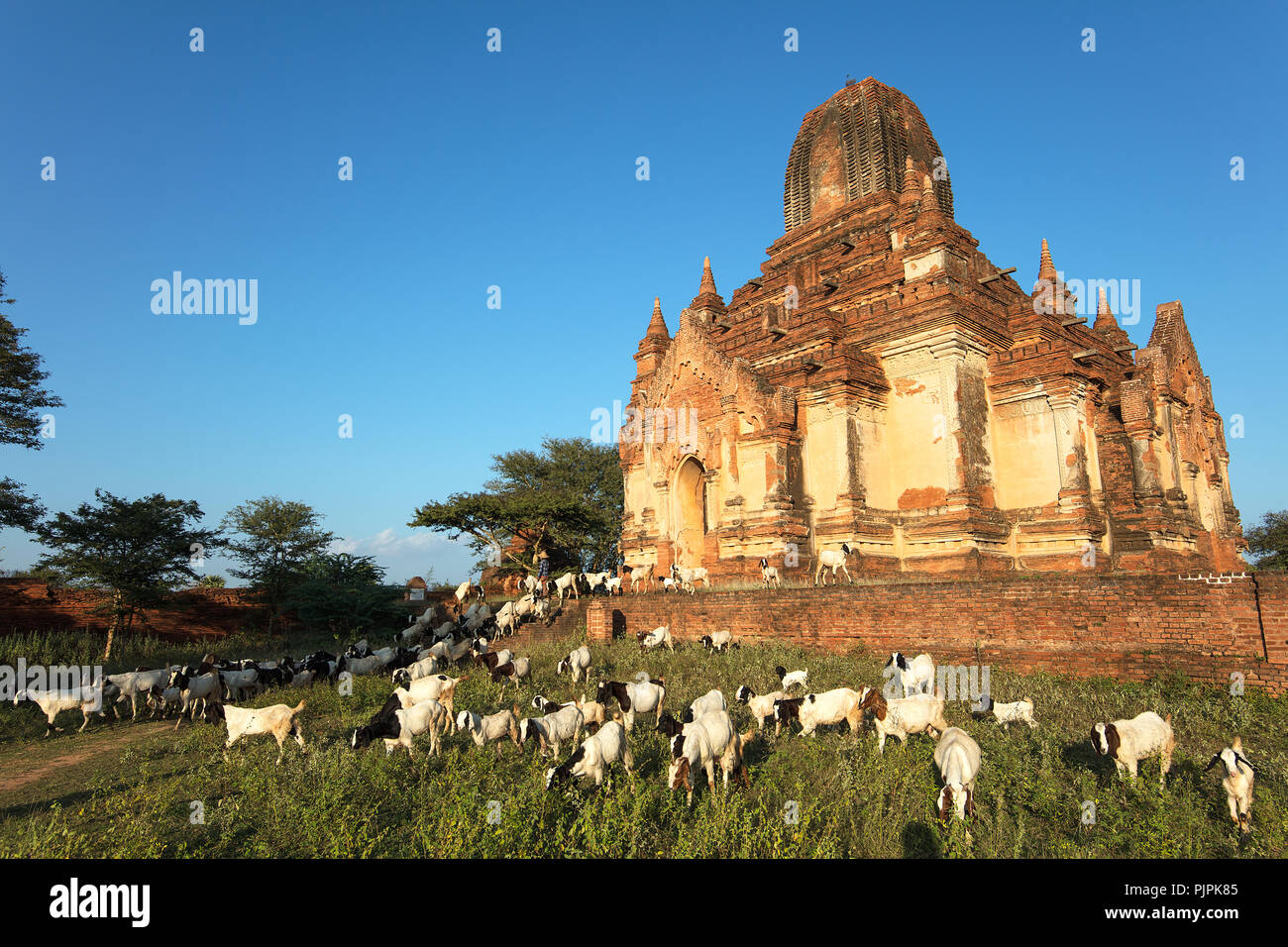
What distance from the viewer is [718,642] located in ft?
49.6

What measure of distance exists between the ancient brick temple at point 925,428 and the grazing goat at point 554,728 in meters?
10.9

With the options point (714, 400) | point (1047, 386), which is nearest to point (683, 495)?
point (714, 400)

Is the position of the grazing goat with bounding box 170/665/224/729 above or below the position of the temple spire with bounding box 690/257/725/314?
below

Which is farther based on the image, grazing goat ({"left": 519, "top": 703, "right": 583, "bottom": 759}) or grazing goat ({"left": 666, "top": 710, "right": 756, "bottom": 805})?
grazing goat ({"left": 519, "top": 703, "right": 583, "bottom": 759})

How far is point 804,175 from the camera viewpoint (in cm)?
2662

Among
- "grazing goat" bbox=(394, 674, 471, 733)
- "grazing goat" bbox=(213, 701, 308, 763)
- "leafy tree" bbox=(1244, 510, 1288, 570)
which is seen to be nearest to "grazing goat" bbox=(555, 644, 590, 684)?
"grazing goat" bbox=(394, 674, 471, 733)

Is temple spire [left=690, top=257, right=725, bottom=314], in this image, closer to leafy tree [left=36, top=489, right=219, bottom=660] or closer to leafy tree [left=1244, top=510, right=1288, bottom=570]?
leafy tree [left=36, top=489, right=219, bottom=660]

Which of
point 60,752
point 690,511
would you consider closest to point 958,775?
point 60,752

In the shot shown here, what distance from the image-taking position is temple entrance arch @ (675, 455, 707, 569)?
2334 centimetres

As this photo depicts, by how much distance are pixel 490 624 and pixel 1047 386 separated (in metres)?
16.3

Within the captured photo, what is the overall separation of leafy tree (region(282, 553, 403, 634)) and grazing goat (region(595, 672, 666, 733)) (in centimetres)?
1697
